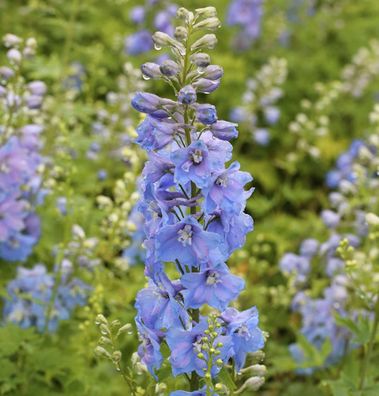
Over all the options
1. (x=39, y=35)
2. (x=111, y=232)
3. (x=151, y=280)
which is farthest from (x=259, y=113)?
(x=151, y=280)

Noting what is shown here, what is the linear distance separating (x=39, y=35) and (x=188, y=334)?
5.51 metres

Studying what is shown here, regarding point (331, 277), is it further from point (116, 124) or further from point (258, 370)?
point (258, 370)

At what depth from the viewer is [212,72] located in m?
2.58

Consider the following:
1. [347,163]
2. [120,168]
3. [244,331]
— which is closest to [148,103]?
[244,331]

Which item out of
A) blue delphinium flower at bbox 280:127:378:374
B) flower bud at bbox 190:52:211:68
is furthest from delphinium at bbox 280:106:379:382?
flower bud at bbox 190:52:211:68

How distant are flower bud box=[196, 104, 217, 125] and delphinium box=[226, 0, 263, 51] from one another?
6.11m

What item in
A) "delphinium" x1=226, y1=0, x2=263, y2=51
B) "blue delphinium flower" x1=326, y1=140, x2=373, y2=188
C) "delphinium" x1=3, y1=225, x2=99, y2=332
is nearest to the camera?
"delphinium" x1=3, y1=225, x2=99, y2=332

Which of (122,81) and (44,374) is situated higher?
(122,81)

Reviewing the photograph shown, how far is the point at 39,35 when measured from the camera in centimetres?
752

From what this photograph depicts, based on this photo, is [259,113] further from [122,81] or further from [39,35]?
[122,81]

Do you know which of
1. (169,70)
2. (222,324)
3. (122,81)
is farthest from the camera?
(122,81)

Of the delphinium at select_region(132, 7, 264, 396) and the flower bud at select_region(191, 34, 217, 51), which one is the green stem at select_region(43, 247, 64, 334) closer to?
the delphinium at select_region(132, 7, 264, 396)

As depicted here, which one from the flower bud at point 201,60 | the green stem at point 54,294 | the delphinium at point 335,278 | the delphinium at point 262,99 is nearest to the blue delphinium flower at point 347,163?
the delphinium at point 262,99

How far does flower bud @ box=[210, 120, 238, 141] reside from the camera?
254 centimetres
